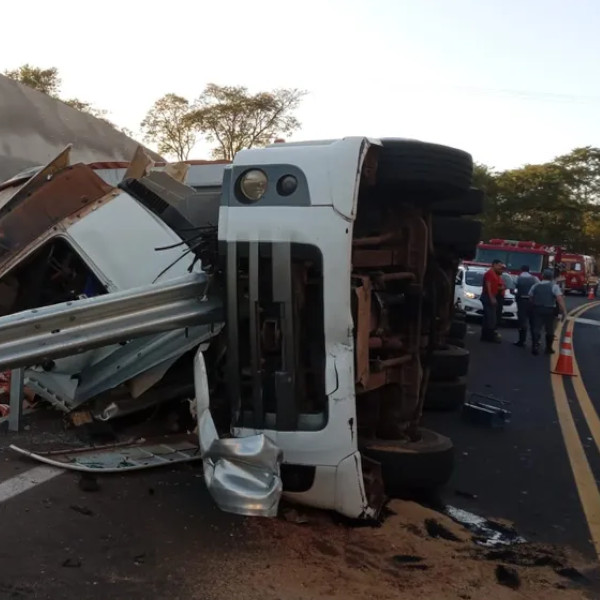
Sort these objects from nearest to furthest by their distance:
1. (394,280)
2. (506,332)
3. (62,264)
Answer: (394,280) → (62,264) → (506,332)

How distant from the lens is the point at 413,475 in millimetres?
4027

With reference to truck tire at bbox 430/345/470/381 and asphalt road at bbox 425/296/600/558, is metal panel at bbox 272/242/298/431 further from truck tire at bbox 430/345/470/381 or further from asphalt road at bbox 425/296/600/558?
truck tire at bbox 430/345/470/381

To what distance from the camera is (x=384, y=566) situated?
3.42 meters

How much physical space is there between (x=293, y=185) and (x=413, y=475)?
5.42 feet

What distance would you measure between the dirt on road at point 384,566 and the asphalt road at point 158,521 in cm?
9

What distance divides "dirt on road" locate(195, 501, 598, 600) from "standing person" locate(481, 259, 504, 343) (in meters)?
11.2

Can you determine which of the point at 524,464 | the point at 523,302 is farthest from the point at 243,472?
the point at 523,302

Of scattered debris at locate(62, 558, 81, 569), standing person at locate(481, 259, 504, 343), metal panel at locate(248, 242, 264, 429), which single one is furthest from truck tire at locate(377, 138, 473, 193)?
standing person at locate(481, 259, 504, 343)

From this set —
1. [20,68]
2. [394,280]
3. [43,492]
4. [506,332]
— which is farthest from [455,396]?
[20,68]

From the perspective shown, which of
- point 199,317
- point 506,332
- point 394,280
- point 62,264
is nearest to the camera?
point 199,317

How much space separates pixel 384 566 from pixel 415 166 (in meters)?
1.94

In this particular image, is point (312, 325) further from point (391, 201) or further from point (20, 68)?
point (20, 68)

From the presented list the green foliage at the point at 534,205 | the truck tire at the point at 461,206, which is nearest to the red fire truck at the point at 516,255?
the truck tire at the point at 461,206

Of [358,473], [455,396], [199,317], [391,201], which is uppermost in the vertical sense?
[391,201]
